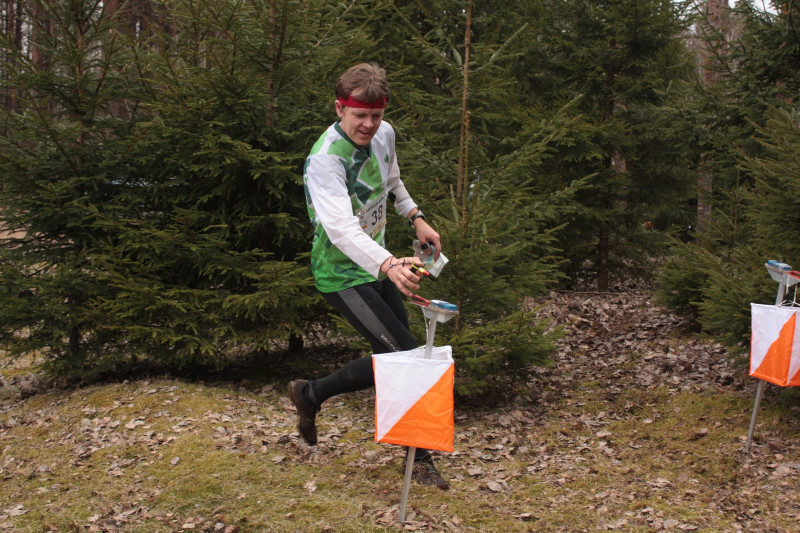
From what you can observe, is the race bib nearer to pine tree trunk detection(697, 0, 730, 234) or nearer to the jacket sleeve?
the jacket sleeve

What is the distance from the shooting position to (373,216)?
147 inches

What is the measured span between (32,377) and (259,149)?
399 cm

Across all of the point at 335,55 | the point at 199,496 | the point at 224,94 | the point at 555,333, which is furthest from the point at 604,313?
the point at 199,496

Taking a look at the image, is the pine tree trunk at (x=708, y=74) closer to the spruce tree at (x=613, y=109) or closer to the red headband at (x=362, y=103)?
the spruce tree at (x=613, y=109)

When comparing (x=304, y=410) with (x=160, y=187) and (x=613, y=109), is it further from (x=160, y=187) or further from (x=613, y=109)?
(x=613, y=109)

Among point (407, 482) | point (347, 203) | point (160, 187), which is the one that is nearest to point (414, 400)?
point (407, 482)

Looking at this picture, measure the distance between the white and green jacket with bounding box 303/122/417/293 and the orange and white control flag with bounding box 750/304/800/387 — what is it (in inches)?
106

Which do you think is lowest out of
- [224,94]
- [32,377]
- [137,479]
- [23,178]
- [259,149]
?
[32,377]

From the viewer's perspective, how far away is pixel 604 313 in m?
9.05

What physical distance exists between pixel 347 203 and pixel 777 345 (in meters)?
3.08

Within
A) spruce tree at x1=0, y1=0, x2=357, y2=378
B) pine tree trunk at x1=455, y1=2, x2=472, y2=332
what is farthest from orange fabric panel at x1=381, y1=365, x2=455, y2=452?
spruce tree at x1=0, y1=0, x2=357, y2=378

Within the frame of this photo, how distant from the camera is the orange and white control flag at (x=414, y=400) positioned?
322 cm

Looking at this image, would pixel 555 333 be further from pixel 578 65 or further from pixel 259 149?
pixel 578 65

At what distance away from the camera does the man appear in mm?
3197
